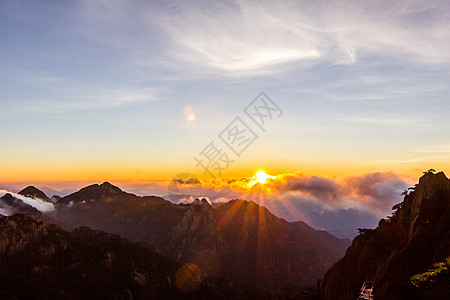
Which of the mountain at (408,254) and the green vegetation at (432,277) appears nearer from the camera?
the mountain at (408,254)

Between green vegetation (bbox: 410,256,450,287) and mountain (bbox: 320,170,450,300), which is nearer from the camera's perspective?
mountain (bbox: 320,170,450,300)

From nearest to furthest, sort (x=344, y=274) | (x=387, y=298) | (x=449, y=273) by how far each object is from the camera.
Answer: (x=387, y=298)
(x=449, y=273)
(x=344, y=274)

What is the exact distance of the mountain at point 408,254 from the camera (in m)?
59.6

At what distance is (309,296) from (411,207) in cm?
4280

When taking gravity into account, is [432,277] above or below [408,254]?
below

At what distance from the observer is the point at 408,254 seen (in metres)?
86.1

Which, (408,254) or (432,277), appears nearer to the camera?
(432,277)

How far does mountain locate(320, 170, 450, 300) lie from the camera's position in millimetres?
59625

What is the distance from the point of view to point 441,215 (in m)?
93.1

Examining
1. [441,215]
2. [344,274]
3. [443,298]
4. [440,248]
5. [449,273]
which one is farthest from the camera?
[344,274]

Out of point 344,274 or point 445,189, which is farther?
point 344,274

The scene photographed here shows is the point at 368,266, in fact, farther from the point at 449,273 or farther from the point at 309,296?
the point at 449,273

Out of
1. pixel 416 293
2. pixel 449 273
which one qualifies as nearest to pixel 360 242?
pixel 449 273

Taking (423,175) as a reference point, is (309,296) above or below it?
below
